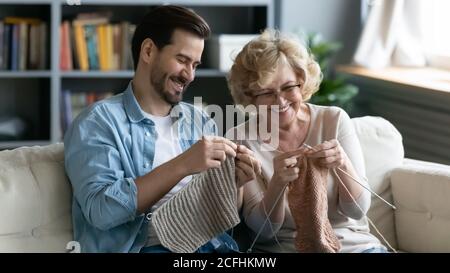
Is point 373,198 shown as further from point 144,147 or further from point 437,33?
point 437,33

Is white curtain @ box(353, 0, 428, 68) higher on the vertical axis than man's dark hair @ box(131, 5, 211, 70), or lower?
lower

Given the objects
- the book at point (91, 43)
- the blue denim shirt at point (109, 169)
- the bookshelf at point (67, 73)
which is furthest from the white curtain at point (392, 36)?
the blue denim shirt at point (109, 169)

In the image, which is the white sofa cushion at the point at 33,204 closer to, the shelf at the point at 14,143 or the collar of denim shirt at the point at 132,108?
the collar of denim shirt at the point at 132,108

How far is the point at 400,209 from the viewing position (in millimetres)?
2400

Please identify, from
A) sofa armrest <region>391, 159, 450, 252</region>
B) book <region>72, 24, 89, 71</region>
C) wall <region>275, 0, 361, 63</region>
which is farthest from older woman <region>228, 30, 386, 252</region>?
wall <region>275, 0, 361, 63</region>

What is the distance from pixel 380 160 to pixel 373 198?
12 centimetres

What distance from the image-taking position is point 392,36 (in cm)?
418

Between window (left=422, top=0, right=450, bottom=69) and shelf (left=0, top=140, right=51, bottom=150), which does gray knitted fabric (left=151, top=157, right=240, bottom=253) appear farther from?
window (left=422, top=0, right=450, bottom=69)

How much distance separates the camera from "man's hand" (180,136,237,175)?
182cm

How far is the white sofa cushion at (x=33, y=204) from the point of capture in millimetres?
1939

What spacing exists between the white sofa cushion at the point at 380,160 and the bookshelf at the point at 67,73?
5.92 feet

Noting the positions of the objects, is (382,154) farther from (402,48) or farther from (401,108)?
(402,48)

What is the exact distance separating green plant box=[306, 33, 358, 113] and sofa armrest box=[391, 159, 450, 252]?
5.38 feet
